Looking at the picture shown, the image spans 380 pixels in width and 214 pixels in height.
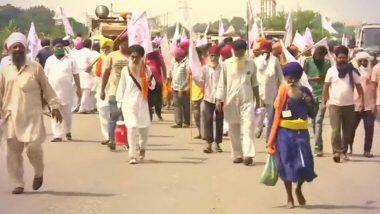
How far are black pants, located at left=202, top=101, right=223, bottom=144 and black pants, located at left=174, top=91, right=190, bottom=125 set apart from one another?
377cm

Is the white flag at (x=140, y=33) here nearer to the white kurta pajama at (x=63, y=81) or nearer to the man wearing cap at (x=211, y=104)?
the man wearing cap at (x=211, y=104)

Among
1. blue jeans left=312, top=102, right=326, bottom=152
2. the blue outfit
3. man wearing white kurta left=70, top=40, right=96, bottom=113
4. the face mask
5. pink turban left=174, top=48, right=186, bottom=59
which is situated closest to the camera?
the blue outfit

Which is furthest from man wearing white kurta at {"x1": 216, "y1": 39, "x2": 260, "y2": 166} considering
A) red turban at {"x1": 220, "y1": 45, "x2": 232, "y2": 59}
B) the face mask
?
the face mask

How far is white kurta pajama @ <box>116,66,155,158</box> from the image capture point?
11.7 metres

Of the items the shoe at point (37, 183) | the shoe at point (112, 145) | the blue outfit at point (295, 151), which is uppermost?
the blue outfit at point (295, 151)

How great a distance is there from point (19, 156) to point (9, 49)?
1.23 metres

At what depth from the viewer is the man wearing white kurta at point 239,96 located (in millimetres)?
11547

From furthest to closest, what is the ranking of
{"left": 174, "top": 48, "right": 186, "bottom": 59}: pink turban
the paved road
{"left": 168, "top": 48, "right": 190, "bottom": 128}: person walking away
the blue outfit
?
1. {"left": 168, "top": 48, "right": 190, "bottom": 128}: person walking away
2. {"left": 174, "top": 48, "right": 186, "bottom": 59}: pink turban
3. the paved road
4. the blue outfit

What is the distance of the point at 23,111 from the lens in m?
9.09

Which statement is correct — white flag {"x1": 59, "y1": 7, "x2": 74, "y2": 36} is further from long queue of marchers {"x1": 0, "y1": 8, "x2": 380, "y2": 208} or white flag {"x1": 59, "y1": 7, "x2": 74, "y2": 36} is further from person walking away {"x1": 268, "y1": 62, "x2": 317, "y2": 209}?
person walking away {"x1": 268, "y1": 62, "x2": 317, "y2": 209}

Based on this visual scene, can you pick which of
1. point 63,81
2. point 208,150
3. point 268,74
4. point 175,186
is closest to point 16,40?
point 175,186

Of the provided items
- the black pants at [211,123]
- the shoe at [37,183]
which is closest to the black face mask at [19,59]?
the shoe at [37,183]

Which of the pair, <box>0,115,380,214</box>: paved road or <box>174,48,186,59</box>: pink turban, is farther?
<box>174,48,186,59</box>: pink turban

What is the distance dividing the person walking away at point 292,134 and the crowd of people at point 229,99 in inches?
0.4
